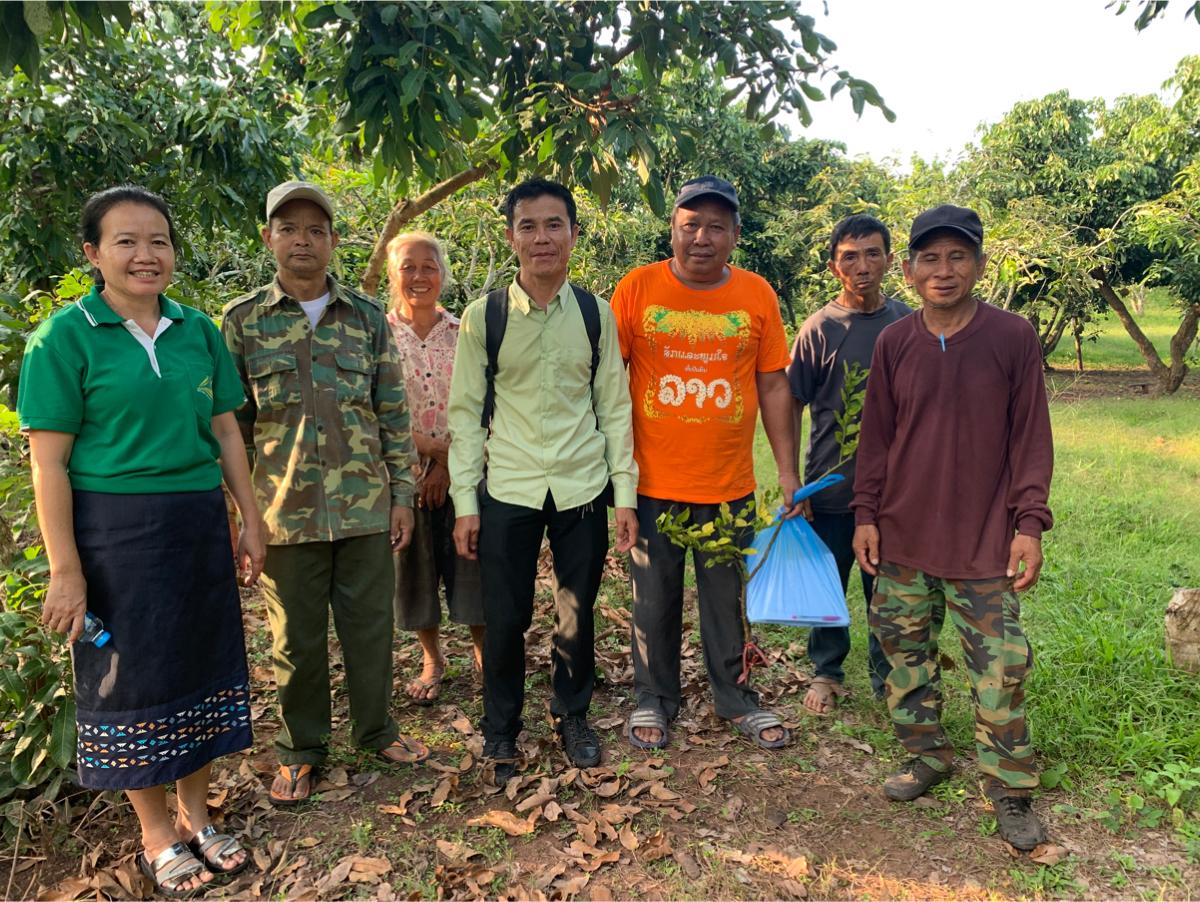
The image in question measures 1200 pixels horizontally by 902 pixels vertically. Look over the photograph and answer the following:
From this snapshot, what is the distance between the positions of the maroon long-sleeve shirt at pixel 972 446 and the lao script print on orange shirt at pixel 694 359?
65cm

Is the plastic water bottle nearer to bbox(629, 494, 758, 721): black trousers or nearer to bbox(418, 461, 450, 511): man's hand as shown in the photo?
bbox(418, 461, 450, 511): man's hand

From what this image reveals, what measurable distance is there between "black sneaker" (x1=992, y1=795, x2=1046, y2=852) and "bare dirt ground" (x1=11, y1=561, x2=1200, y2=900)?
4 centimetres

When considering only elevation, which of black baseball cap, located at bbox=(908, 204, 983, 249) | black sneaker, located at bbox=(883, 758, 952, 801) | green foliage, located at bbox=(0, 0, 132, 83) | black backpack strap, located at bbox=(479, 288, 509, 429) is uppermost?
green foliage, located at bbox=(0, 0, 132, 83)

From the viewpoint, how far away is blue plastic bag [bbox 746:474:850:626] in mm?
3119

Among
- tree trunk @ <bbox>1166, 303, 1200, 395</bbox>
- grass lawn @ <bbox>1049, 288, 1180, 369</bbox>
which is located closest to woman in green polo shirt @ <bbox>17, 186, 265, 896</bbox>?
tree trunk @ <bbox>1166, 303, 1200, 395</bbox>

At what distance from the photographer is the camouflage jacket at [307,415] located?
2834 mm

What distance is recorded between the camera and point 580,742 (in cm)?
321

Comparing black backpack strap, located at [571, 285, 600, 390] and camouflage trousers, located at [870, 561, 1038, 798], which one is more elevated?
black backpack strap, located at [571, 285, 600, 390]

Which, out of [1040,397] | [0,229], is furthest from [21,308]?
[1040,397]

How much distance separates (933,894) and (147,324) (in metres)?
2.98

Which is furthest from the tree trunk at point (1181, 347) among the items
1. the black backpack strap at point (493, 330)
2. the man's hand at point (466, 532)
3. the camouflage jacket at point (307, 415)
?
the camouflage jacket at point (307, 415)

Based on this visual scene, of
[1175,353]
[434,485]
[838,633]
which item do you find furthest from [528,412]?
[1175,353]

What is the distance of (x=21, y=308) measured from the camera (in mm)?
3078

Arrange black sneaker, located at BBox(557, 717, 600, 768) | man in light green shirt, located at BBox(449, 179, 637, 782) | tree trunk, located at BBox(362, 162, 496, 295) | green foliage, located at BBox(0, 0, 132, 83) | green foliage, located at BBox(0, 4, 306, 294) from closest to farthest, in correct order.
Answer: green foliage, located at BBox(0, 0, 132, 83)
man in light green shirt, located at BBox(449, 179, 637, 782)
black sneaker, located at BBox(557, 717, 600, 768)
green foliage, located at BBox(0, 4, 306, 294)
tree trunk, located at BBox(362, 162, 496, 295)
